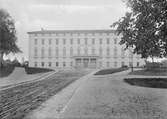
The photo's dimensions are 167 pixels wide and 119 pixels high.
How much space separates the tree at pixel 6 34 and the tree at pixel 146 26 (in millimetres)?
30910

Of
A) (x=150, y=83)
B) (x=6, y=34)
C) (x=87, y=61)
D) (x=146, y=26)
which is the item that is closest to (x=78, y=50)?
(x=87, y=61)

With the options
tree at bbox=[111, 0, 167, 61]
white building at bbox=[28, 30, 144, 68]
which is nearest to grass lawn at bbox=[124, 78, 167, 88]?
tree at bbox=[111, 0, 167, 61]

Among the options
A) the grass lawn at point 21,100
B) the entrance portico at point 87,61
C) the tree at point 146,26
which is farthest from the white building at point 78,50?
the grass lawn at point 21,100

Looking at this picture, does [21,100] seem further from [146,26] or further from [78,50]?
[78,50]

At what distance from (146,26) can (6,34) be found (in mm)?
34980

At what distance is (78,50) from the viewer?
77062mm

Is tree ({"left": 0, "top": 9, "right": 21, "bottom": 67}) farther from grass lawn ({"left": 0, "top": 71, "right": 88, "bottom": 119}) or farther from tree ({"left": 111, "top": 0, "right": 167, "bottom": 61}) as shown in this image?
tree ({"left": 111, "top": 0, "right": 167, "bottom": 61})

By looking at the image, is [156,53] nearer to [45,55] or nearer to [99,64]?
[99,64]

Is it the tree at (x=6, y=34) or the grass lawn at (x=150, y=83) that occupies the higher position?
the tree at (x=6, y=34)

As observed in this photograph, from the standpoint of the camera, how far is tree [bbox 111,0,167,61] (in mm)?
14201

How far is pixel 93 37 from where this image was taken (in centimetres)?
7694

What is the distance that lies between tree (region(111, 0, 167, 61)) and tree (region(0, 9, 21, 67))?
3091 cm

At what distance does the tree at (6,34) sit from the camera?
138 feet

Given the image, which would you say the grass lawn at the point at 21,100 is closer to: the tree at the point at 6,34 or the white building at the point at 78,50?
the tree at the point at 6,34
